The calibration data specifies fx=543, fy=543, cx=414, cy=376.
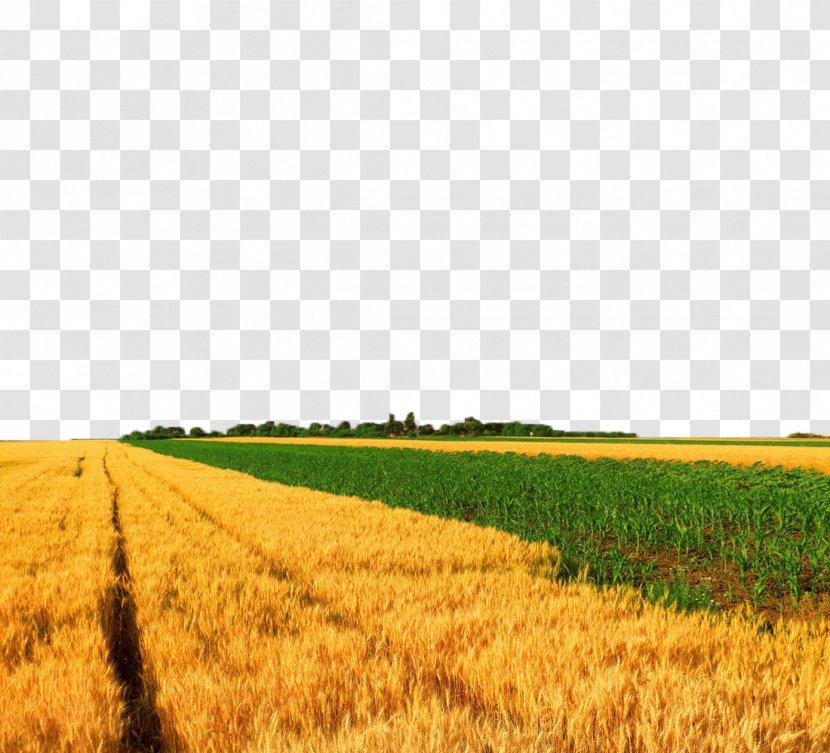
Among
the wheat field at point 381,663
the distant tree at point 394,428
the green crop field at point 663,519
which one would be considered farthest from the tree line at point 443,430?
the wheat field at point 381,663

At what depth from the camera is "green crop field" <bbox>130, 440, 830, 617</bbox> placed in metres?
7.59

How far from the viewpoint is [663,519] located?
12.8m

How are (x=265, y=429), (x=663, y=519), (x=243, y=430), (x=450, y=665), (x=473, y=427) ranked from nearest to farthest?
(x=450, y=665) → (x=663, y=519) → (x=473, y=427) → (x=265, y=429) → (x=243, y=430)

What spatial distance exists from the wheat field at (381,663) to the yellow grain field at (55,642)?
2 cm

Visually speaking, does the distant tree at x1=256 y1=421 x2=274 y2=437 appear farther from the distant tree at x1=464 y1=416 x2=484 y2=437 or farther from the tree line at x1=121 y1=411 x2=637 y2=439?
the distant tree at x1=464 y1=416 x2=484 y2=437

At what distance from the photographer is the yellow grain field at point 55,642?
9.66ft

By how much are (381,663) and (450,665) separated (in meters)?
0.49

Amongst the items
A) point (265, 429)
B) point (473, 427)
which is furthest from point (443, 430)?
point (265, 429)

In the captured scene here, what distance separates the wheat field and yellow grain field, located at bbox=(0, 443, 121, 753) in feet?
0.06

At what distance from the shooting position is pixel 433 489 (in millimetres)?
17875

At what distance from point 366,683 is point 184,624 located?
2128 mm

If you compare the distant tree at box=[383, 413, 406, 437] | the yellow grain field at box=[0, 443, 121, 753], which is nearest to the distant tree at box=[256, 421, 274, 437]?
the distant tree at box=[383, 413, 406, 437]

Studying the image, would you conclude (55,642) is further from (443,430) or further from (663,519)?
(443,430)

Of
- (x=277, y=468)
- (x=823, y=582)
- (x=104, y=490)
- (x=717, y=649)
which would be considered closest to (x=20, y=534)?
(x=104, y=490)
